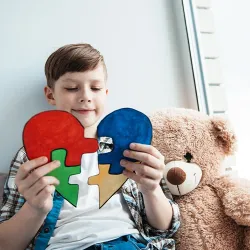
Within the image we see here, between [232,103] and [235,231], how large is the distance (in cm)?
59

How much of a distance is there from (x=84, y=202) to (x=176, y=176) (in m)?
0.24

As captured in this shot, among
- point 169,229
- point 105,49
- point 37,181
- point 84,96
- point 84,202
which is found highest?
point 105,49

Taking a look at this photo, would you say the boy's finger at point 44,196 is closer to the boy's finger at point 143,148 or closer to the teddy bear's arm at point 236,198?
the boy's finger at point 143,148

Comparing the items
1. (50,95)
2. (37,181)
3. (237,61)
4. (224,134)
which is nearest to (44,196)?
(37,181)

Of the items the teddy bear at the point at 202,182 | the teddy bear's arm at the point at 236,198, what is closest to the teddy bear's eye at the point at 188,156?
the teddy bear at the point at 202,182

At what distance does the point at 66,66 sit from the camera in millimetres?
925

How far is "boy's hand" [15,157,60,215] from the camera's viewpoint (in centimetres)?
69

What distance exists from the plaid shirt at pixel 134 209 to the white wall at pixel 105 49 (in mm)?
167

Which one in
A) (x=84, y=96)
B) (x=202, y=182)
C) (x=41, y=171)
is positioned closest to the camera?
(x=41, y=171)

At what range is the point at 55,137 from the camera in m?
0.70

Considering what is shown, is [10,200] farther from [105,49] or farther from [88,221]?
[105,49]

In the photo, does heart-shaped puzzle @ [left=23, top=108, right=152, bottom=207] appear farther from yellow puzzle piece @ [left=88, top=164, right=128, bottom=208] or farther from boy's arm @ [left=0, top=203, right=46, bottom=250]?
boy's arm @ [left=0, top=203, right=46, bottom=250]

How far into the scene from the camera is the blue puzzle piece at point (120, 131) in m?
0.73

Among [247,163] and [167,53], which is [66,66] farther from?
[247,163]
